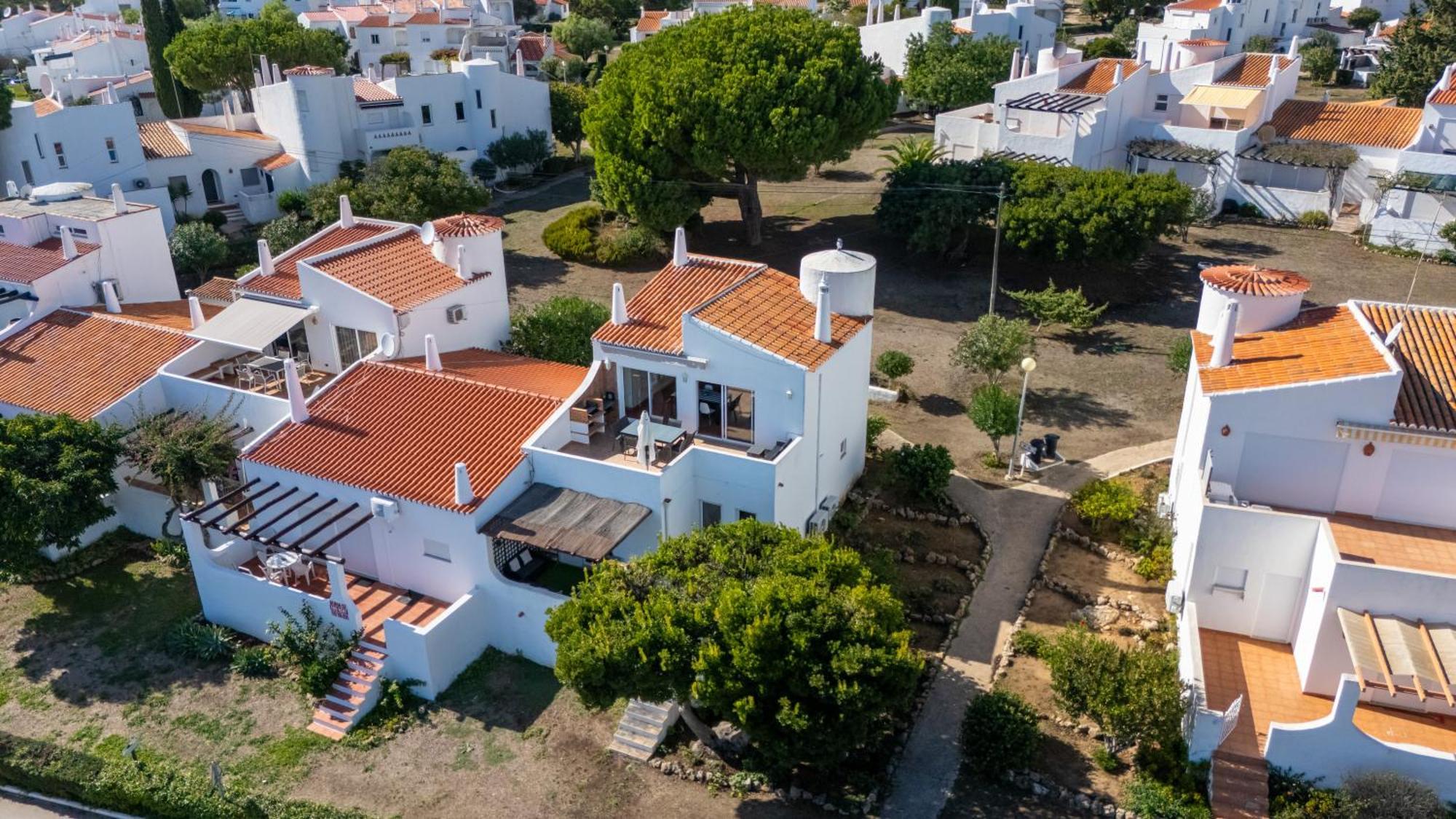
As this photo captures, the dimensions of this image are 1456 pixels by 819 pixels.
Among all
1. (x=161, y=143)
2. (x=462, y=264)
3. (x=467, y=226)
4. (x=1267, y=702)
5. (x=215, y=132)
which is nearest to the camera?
(x=1267, y=702)

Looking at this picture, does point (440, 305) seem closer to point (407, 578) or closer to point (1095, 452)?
point (407, 578)

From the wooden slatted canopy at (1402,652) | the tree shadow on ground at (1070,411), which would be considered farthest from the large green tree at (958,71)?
the wooden slatted canopy at (1402,652)

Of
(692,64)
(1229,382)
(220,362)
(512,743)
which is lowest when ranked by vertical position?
(512,743)

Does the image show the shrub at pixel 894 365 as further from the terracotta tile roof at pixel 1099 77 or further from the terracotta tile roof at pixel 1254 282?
the terracotta tile roof at pixel 1099 77

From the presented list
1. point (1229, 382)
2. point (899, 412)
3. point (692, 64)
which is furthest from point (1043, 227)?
point (1229, 382)

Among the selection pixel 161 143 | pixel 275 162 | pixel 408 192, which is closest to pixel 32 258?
pixel 408 192

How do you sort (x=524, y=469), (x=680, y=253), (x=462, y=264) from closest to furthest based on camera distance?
(x=524, y=469)
(x=680, y=253)
(x=462, y=264)

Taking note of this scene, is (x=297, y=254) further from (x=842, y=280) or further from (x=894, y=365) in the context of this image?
(x=894, y=365)
